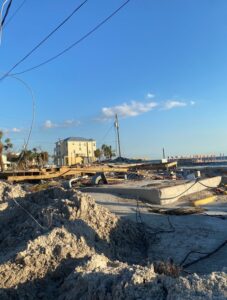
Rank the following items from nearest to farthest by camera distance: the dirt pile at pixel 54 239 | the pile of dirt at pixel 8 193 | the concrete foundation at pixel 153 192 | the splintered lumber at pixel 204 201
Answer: the dirt pile at pixel 54 239, the pile of dirt at pixel 8 193, the concrete foundation at pixel 153 192, the splintered lumber at pixel 204 201

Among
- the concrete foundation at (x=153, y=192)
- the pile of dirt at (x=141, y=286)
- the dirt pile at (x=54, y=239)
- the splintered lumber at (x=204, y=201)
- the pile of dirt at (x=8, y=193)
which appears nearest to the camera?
the pile of dirt at (x=141, y=286)

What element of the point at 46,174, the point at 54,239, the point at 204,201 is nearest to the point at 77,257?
the point at 54,239

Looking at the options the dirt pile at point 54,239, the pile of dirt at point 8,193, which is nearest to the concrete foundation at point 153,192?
the pile of dirt at point 8,193

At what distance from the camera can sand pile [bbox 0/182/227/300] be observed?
4.83m

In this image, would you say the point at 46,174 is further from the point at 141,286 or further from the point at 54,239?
the point at 141,286

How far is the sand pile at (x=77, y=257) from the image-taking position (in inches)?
190

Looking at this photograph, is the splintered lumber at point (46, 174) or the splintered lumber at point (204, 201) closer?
the splintered lumber at point (204, 201)

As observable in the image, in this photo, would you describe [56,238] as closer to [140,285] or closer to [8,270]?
[8,270]

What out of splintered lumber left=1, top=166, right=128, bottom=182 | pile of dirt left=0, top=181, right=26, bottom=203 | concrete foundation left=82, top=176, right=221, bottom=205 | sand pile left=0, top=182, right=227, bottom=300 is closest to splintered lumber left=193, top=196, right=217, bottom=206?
concrete foundation left=82, top=176, right=221, bottom=205

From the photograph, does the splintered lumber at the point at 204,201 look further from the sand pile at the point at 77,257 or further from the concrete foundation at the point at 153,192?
the sand pile at the point at 77,257

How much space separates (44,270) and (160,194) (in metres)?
9.37

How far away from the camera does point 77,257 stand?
24.5 feet

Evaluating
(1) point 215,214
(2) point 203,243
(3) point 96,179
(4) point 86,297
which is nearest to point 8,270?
(4) point 86,297

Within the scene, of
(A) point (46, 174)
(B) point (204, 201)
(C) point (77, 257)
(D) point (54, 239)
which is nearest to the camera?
(C) point (77, 257)
